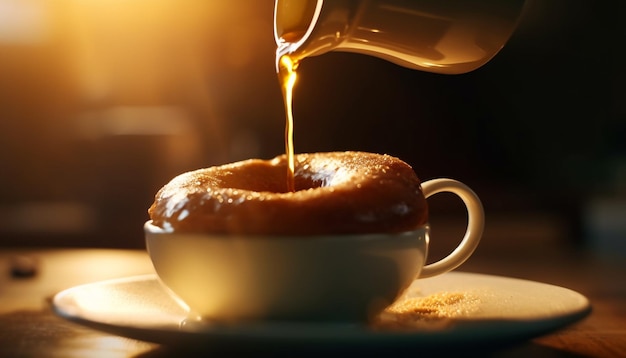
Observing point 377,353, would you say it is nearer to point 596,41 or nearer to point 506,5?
point 506,5

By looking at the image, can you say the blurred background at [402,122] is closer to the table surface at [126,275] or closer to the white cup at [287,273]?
the table surface at [126,275]

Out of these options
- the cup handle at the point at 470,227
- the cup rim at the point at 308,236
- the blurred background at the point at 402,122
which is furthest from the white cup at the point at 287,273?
the blurred background at the point at 402,122

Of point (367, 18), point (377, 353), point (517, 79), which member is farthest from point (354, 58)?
point (377, 353)

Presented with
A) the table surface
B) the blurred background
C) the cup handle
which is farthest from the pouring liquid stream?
Answer: the blurred background

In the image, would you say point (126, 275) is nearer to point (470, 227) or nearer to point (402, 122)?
point (470, 227)

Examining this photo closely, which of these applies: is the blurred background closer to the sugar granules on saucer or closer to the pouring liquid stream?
the pouring liquid stream

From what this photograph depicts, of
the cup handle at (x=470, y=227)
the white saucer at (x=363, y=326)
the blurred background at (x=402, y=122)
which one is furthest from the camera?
the blurred background at (x=402, y=122)

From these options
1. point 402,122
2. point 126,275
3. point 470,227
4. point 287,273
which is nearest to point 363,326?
point 287,273
